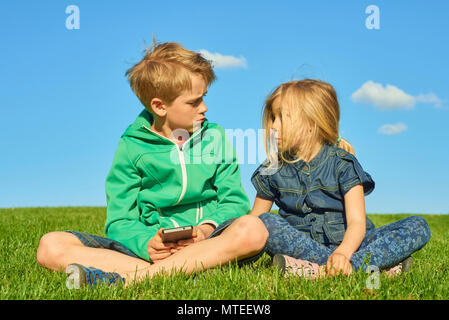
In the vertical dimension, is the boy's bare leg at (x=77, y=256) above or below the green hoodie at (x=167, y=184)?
below

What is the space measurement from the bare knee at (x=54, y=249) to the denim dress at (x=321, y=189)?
1845 millimetres

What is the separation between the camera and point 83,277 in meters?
3.03

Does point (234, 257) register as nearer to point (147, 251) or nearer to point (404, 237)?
point (147, 251)

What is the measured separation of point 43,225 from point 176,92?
170 inches

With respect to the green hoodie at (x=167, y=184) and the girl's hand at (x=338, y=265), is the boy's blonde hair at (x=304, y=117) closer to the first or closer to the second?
the green hoodie at (x=167, y=184)

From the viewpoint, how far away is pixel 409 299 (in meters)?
2.76

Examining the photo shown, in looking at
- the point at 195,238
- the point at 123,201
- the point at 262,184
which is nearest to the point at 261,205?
the point at 262,184

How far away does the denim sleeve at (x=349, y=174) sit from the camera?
3729mm

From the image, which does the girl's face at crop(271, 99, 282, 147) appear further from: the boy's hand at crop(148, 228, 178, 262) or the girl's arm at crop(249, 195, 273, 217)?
the boy's hand at crop(148, 228, 178, 262)

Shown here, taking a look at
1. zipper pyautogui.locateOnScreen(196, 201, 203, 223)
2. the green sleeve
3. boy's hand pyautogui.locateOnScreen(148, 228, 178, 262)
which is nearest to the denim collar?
zipper pyautogui.locateOnScreen(196, 201, 203, 223)

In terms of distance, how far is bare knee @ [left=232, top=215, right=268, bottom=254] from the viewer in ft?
11.0

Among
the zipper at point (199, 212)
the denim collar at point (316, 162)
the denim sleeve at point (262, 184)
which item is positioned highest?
the denim collar at point (316, 162)

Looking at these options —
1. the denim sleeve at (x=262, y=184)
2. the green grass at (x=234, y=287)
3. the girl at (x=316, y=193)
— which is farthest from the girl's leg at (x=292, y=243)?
the denim sleeve at (x=262, y=184)
